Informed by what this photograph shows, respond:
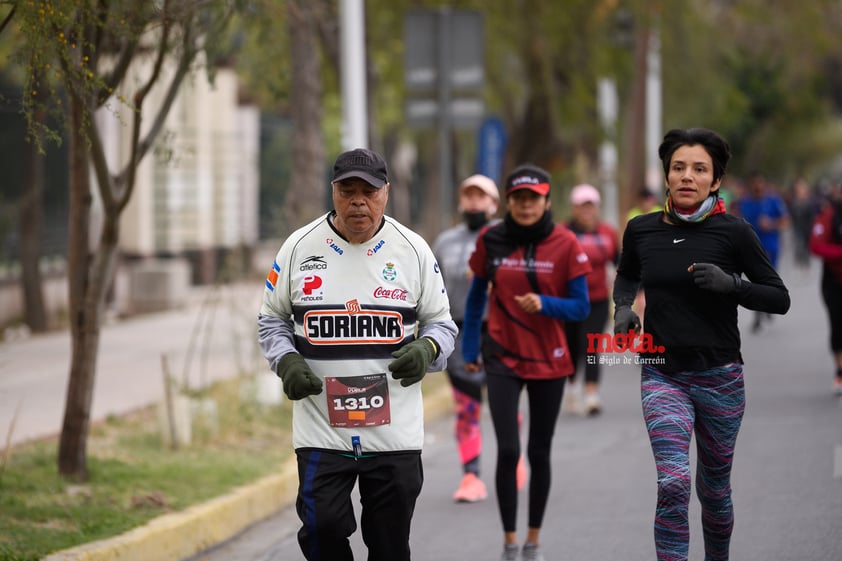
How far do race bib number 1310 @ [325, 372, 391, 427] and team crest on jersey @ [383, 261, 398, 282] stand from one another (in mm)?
361

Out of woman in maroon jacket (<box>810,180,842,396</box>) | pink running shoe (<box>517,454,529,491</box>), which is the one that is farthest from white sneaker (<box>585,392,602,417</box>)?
pink running shoe (<box>517,454,529,491</box>)

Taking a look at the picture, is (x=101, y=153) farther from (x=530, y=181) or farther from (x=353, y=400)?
(x=353, y=400)

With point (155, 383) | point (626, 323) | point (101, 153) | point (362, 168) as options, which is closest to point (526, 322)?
point (626, 323)

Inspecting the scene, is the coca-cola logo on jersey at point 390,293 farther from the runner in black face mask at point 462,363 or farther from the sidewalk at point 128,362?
the sidewalk at point 128,362

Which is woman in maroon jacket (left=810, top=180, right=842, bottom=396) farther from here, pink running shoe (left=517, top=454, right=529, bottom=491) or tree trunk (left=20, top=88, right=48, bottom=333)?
tree trunk (left=20, top=88, right=48, bottom=333)

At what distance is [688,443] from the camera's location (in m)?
5.52

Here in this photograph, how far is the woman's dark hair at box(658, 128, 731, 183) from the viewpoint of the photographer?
5.52m

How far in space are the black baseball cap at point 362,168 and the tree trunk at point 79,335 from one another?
3.37 meters

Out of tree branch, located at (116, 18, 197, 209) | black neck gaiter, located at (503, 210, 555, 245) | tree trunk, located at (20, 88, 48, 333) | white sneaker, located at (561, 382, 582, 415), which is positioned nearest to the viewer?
black neck gaiter, located at (503, 210, 555, 245)

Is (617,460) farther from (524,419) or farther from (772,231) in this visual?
(772,231)

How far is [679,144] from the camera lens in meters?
5.55

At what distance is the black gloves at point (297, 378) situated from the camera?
4828 millimetres

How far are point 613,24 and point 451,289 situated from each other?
48.7ft

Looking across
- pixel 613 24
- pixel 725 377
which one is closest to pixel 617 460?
pixel 725 377
